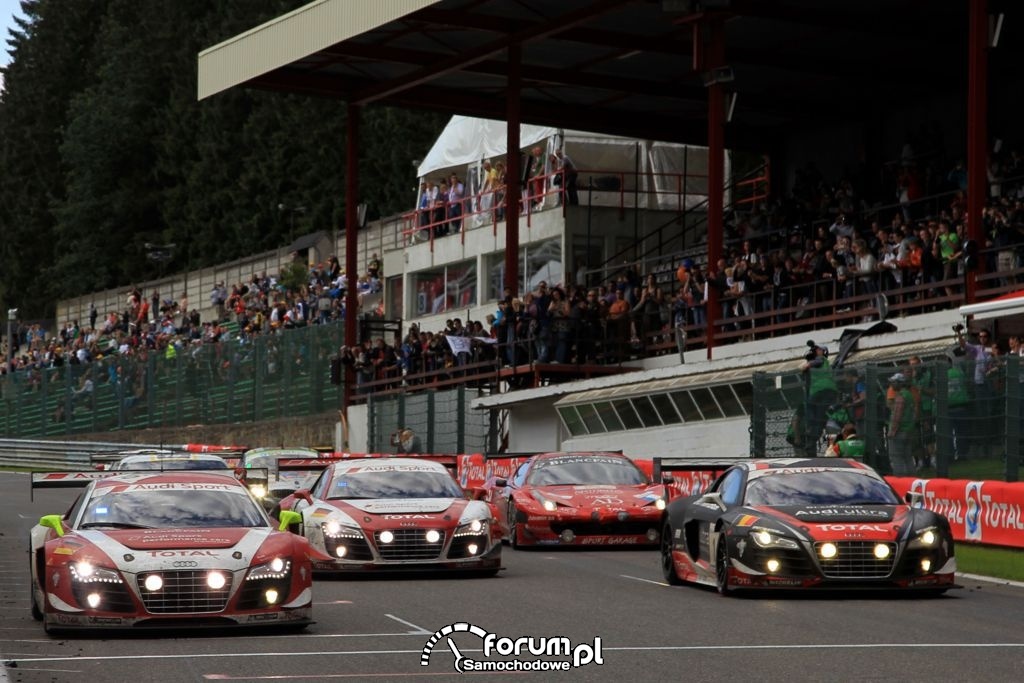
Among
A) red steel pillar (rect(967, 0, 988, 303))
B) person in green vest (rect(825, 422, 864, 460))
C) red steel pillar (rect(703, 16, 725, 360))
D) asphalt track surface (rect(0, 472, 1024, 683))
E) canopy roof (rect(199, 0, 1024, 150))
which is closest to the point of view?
asphalt track surface (rect(0, 472, 1024, 683))

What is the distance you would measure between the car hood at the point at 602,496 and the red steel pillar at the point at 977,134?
9.27 m

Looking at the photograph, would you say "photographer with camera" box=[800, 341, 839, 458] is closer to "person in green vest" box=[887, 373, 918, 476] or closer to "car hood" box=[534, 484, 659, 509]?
"person in green vest" box=[887, 373, 918, 476]

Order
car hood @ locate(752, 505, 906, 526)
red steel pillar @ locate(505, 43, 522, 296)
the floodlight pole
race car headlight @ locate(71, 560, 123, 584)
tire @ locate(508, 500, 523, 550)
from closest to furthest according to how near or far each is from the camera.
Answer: race car headlight @ locate(71, 560, 123, 584) → car hood @ locate(752, 505, 906, 526) → tire @ locate(508, 500, 523, 550) → red steel pillar @ locate(505, 43, 522, 296) → the floodlight pole

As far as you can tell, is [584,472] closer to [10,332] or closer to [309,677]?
[309,677]

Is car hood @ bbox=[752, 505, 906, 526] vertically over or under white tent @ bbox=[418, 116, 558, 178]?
under

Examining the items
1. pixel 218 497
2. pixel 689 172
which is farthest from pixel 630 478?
pixel 689 172

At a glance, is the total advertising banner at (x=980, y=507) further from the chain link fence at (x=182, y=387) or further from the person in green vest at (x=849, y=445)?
the chain link fence at (x=182, y=387)

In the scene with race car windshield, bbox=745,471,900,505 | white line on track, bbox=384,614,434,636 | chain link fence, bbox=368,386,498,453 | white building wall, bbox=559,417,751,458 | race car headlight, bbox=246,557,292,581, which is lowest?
white line on track, bbox=384,614,434,636

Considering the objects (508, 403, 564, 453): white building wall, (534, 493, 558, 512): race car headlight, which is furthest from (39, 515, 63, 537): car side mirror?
(508, 403, 564, 453): white building wall

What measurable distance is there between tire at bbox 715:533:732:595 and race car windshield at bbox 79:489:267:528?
438 cm

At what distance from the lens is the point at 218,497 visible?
52.6ft

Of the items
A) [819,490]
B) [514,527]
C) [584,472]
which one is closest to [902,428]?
[584,472]

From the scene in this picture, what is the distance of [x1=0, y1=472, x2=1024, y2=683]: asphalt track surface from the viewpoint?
12.1m

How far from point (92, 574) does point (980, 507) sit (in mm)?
10853
